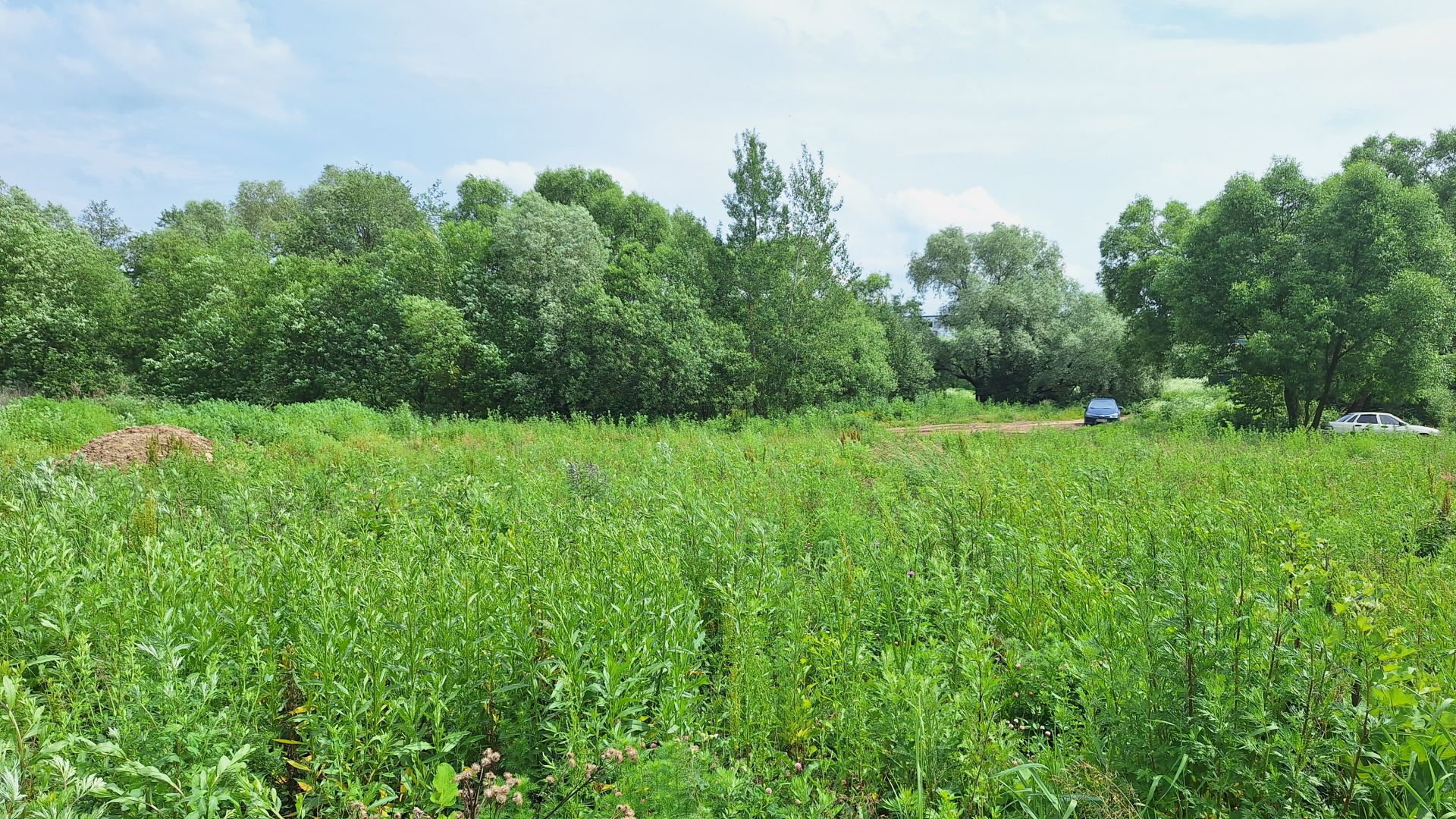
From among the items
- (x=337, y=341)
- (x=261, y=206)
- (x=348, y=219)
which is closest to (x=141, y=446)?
(x=337, y=341)

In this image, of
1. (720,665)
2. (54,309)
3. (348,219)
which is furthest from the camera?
(348,219)

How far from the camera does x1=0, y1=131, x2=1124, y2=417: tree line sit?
75.5 feet

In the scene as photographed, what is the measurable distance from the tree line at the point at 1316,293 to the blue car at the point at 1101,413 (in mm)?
4171

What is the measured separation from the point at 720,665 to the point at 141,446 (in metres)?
11.8

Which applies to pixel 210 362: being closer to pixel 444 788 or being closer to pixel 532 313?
pixel 532 313

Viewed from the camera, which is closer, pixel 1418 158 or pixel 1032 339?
pixel 1418 158

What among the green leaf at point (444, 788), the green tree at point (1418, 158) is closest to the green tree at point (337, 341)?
the green leaf at point (444, 788)

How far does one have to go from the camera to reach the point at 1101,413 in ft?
88.3

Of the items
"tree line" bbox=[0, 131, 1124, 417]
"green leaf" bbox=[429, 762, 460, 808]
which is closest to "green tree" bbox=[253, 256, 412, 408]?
"tree line" bbox=[0, 131, 1124, 417]

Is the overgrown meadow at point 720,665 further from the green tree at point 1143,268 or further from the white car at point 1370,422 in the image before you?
the green tree at point 1143,268

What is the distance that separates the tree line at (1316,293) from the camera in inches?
662

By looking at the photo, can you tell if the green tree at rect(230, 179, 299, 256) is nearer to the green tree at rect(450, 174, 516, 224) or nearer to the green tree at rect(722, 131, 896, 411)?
the green tree at rect(450, 174, 516, 224)

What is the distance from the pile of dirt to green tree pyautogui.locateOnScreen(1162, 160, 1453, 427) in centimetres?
2435

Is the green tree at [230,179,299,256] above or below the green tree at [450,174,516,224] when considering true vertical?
above
